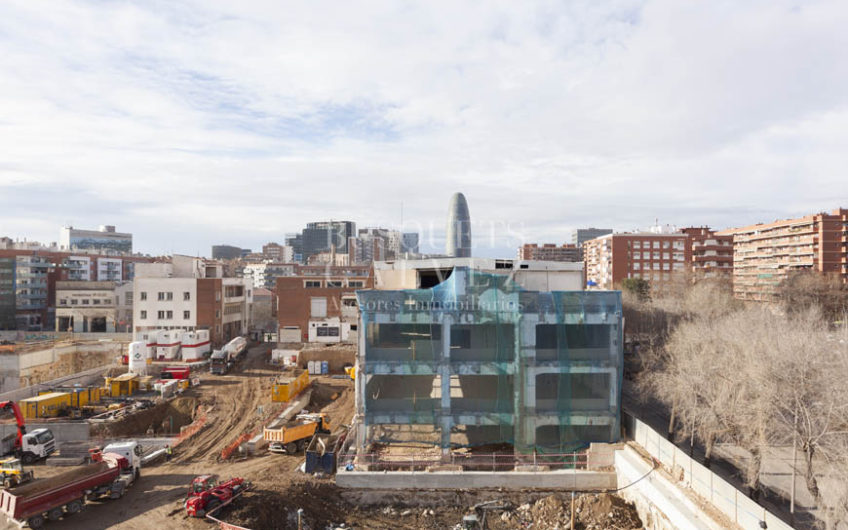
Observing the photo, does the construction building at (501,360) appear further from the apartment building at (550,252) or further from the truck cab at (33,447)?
the apartment building at (550,252)

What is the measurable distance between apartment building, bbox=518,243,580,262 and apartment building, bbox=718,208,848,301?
185 feet

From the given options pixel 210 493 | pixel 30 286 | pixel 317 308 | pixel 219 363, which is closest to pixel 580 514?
pixel 210 493

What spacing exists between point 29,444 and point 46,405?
275 inches

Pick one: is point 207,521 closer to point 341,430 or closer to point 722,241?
point 341,430

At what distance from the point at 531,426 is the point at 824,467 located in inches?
452

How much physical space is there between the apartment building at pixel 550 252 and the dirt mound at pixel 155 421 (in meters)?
124

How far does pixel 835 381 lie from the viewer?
2073cm

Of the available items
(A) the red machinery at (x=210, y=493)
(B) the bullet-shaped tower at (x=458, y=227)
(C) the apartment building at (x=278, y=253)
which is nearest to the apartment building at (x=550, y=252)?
(B) the bullet-shaped tower at (x=458, y=227)

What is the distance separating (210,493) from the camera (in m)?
20.5

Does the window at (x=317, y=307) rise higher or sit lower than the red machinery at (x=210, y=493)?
higher

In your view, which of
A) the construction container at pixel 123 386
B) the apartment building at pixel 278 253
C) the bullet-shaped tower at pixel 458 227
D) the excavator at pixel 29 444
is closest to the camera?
the excavator at pixel 29 444

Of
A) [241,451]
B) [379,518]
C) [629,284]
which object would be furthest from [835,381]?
[629,284]

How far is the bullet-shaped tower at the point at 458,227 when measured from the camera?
162000 mm

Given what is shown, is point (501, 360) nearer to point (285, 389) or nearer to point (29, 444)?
point (285, 389)
